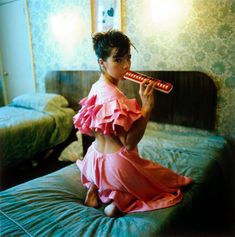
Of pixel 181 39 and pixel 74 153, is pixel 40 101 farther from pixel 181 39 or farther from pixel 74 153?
pixel 181 39

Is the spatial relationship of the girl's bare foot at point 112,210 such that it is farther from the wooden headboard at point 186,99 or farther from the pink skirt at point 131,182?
the wooden headboard at point 186,99

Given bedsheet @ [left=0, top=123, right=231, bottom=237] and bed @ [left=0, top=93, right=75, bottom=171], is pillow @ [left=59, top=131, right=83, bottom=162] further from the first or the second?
bedsheet @ [left=0, top=123, right=231, bottom=237]

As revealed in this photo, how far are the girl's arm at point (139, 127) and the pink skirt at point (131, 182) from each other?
0.06m

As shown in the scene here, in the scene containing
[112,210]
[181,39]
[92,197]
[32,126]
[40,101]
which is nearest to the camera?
[112,210]

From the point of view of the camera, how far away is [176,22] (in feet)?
6.94

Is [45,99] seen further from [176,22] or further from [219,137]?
[219,137]

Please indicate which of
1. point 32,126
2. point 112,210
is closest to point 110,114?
point 112,210

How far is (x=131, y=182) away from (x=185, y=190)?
361mm

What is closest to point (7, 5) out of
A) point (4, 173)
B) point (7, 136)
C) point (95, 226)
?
point (7, 136)

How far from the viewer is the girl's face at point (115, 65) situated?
100 cm

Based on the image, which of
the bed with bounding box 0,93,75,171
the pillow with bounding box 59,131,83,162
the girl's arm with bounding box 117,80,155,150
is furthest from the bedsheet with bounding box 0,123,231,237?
the bed with bounding box 0,93,75,171

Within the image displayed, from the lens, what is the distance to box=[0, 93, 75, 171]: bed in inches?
91.4

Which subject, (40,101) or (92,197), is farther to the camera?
(40,101)

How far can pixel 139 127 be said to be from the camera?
97 cm
